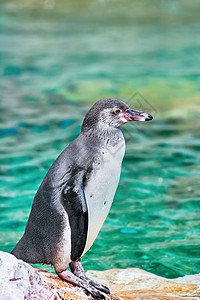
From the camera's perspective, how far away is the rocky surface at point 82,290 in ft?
10.7

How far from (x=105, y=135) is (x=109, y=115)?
13 centimetres

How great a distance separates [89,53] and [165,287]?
10.2 m

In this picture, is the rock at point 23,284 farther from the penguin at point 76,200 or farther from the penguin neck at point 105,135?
the penguin neck at point 105,135

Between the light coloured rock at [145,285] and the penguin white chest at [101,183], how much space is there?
0.58m

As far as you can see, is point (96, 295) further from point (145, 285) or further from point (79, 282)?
point (145, 285)

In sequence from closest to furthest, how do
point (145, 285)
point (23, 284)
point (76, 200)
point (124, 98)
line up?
1. point (23, 284)
2. point (76, 200)
3. point (145, 285)
4. point (124, 98)

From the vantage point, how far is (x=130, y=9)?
18500mm

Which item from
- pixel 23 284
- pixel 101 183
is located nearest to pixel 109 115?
pixel 101 183

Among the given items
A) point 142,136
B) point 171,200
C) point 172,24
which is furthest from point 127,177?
point 172,24

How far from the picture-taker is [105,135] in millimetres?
3857

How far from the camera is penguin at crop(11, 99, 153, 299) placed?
3686 mm

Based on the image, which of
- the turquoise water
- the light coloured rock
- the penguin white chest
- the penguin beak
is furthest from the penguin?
the turquoise water

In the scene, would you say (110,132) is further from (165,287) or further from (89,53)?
(89,53)

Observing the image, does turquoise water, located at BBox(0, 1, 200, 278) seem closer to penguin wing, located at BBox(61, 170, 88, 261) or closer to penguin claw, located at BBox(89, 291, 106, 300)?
penguin wing, located at BBox(61, 170, 88, 261)
